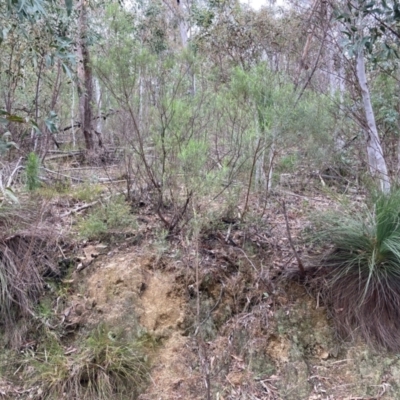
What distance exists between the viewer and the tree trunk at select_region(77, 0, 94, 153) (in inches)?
201

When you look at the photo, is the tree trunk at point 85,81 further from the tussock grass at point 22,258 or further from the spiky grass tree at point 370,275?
the spiky grass tree at point 370,275

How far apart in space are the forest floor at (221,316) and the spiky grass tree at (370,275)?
128mm

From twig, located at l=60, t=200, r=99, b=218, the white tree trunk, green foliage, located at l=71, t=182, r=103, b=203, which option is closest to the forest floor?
twig, located at l=60, t=200, r=99, b=218

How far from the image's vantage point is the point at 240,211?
3.53 m

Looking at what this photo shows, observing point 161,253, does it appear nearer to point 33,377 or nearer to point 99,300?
point 99,300

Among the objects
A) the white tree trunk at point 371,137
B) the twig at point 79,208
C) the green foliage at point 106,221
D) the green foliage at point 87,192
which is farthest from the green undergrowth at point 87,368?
the white tree trunk at point 371,137

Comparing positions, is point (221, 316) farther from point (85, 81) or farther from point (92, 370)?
point (85, 81)

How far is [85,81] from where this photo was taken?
18.0ft

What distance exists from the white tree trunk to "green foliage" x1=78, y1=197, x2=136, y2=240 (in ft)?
7.71

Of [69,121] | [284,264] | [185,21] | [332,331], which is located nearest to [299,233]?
[284,264]

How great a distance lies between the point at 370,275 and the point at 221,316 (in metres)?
1.13

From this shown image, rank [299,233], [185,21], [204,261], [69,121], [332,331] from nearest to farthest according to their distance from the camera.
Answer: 1. [332,331]
2. [204,261]
3. [299,233]
4. [69,121]
5. [185,21]

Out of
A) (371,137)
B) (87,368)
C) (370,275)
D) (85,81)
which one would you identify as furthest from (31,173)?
(371,137)

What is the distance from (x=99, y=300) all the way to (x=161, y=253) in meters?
0.60
